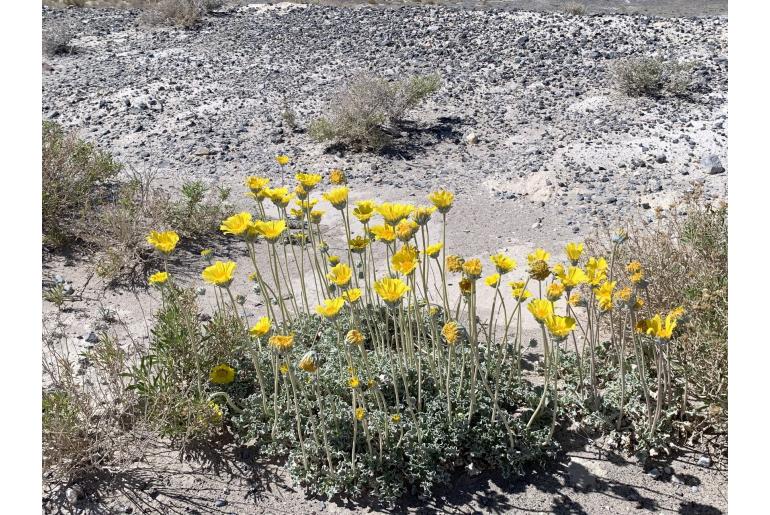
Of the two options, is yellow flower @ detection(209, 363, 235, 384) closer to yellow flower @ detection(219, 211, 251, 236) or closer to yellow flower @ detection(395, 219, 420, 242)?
yellow flower @ detection(219, 211, 251, 236)

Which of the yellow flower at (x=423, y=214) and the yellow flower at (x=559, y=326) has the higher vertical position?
the yellow flower at (x=423, y=214)

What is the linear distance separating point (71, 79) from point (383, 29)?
184 inches

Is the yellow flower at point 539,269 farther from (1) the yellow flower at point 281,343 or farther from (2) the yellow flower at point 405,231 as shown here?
(1) the yellow flower at point 281,343

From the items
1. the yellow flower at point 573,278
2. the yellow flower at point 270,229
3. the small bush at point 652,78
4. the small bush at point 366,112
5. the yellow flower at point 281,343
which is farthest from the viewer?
the small bush at point 652,78

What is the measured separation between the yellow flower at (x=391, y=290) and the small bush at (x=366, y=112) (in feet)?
14.7

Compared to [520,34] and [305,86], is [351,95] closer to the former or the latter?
[305,86]

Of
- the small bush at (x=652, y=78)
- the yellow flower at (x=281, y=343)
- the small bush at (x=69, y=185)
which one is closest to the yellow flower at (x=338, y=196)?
the yellow flower at (x=281, y=343)

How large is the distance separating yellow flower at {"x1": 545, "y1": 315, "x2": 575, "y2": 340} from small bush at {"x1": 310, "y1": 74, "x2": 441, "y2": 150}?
4649mm

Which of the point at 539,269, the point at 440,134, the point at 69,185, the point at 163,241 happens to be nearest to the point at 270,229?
the point at 163,241

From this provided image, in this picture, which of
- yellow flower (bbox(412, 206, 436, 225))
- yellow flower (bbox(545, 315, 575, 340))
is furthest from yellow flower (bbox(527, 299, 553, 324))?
yellow flower (bbox(412, 206, 436, 225))

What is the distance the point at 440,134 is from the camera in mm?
7254

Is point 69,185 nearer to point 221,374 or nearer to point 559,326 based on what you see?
point 221,374

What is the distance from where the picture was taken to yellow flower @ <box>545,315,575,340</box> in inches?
95.6

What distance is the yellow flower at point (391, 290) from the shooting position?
8.13ft
